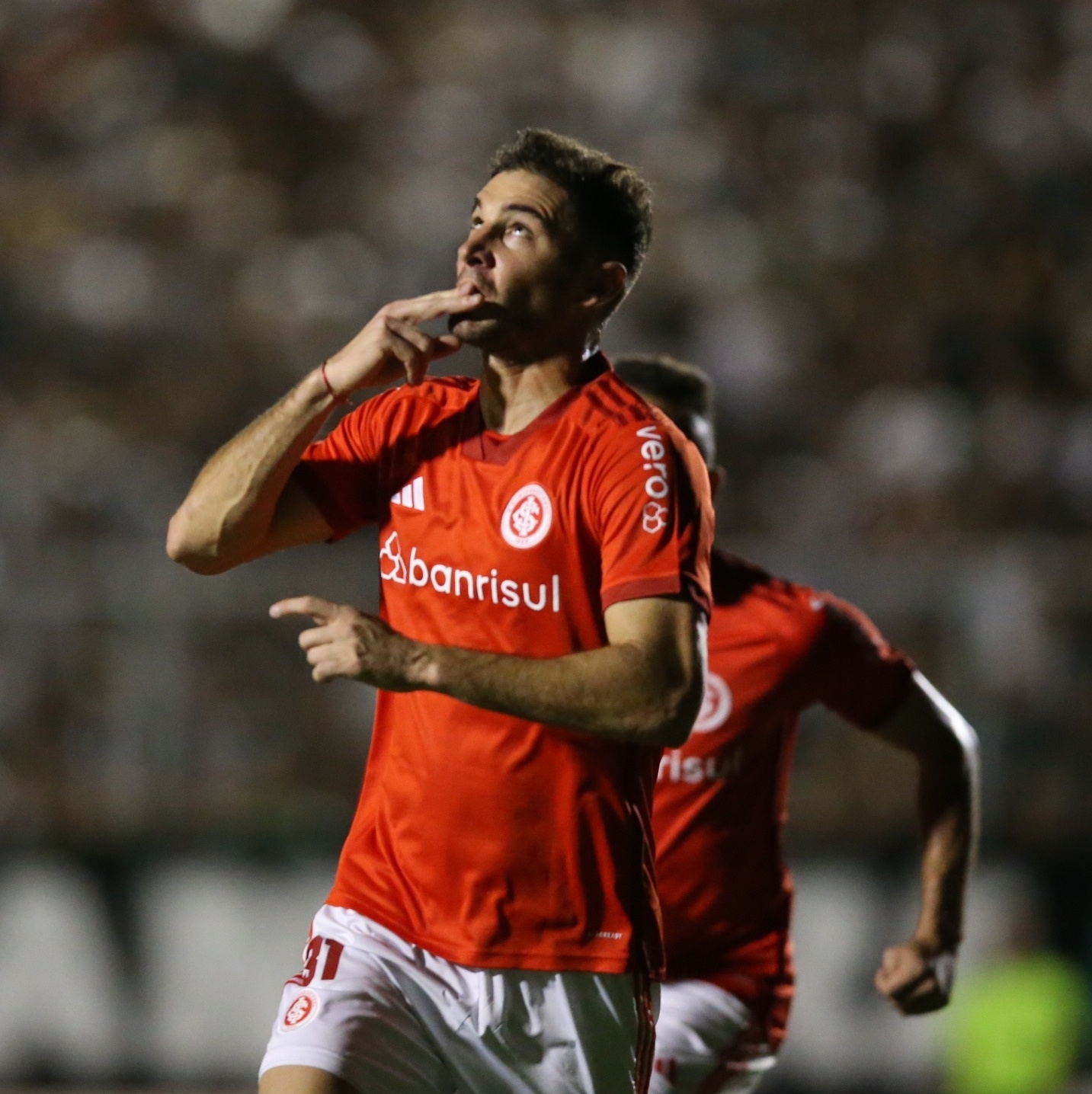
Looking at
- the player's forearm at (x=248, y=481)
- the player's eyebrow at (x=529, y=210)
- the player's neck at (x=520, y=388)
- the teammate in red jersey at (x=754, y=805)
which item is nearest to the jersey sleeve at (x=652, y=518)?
the player's neck at (x=520, y=388)

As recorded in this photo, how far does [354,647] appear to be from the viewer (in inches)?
122

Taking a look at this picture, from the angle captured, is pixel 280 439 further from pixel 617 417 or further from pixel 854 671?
pixel 854 671

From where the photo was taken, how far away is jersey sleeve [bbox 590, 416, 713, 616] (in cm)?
336

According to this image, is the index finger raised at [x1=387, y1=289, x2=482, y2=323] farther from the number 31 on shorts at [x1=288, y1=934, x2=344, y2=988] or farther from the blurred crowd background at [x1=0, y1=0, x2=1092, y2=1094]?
the blurred crowd background at [x1=0, y1=0, x2=1092, y2=1094]

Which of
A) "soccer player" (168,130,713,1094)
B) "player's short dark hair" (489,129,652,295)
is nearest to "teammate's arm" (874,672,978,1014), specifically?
"soccer player" (168,130,713,1094)

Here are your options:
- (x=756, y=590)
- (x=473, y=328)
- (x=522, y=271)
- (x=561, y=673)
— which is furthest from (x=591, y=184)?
(x=756, y=590)

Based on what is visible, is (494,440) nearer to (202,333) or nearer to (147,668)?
(147,668)

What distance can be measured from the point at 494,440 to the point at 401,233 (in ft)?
28.7

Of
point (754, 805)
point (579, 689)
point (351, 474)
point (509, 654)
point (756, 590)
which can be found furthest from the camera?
point (756, 590)

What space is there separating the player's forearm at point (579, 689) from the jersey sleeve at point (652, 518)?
0.16 m

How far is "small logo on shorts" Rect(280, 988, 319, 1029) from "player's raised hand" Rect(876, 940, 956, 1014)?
1595mm

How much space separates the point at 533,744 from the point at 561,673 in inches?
12.6

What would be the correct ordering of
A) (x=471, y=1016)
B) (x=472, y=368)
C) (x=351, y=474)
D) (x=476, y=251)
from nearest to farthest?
(x=471, y=1016)
(x=476, y=251)
(x=351, y=474)
(x=472, y=368)

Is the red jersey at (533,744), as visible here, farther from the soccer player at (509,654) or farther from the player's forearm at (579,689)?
the player's forearm at (579,689)
